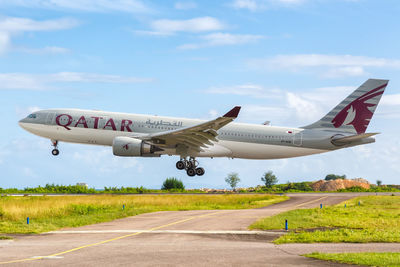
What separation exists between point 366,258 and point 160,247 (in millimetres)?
6916

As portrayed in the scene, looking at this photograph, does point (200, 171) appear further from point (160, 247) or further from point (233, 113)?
point (160, 247)

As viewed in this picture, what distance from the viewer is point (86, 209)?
36281mm

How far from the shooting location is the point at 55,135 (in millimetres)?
45219

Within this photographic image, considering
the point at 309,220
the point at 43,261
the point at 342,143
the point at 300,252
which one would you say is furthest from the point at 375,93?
the point at 43,261

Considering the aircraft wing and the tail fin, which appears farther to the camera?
the tail fin

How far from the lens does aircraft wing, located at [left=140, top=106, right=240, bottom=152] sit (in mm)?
39469

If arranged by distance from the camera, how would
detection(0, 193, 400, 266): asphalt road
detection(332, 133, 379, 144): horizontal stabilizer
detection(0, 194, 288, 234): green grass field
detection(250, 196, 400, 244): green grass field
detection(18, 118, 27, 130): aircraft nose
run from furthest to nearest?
detection(18, 118, 27, 130): aircraft nose < detection(332, 133, 379, 144): horizontal stabilizer < detection(0, 194, 288, 234): green grass field < detection(250, 196, 400, 244): green grass field < detection(0, 193, 400, 266): asphalt road

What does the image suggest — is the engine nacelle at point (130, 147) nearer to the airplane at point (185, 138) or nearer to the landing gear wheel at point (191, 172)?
the airplane at point (185, 138)

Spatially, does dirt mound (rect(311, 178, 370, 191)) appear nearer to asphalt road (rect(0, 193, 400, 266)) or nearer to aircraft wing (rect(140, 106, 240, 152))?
aircraft wing (rect(140, 106, 240, 152))

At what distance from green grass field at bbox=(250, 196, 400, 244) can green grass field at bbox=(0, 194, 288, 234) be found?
10629mm

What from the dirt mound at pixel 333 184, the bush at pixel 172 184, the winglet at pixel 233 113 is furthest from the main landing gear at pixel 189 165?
the dirt mound at pixel 333 184

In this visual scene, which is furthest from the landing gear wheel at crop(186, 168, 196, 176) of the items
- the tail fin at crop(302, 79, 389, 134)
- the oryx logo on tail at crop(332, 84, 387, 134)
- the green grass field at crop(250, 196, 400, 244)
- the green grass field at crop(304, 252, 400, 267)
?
the green grass field at crop(304, 252, 400, 267)

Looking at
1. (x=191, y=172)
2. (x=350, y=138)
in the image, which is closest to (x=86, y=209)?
(x=191, y=172)

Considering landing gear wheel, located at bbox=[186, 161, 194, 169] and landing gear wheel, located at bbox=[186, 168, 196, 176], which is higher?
landing gear wheel, located at bbox=[186, 161, 194, 169]
